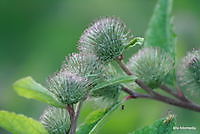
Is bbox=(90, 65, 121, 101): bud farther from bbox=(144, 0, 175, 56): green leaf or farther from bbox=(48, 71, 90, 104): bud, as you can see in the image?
bbox=(144, 0, 175, 56): green leaf

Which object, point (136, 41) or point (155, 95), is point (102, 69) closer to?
point (136, 41)

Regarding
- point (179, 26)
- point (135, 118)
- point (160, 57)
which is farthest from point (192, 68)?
point (179, 26)

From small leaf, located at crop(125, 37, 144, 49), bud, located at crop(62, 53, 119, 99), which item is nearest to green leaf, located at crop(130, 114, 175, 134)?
bud, located at crop(62, 53, 119, 99)

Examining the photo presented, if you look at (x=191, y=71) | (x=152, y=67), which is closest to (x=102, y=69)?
(x=152, y=67)

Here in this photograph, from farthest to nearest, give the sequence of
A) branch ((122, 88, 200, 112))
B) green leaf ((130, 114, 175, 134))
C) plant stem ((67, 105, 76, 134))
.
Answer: branch ((122, 88, 200, 112)) < plant stem ((67, 105, 76, 134)) < green leaf ((130, 114, 175, 134))

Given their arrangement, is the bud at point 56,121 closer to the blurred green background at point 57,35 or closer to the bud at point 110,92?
the bud at point 110,92
